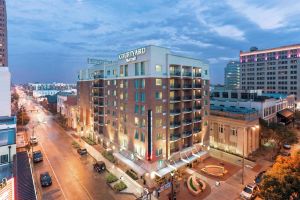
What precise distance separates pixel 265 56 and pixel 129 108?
118768 mm

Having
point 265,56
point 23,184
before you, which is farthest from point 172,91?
point 265,56

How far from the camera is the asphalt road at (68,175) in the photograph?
3212 cm

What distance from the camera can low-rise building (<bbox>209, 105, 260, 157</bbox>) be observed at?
153 ft

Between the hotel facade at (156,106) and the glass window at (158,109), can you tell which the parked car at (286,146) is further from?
the glass window at (158,109)

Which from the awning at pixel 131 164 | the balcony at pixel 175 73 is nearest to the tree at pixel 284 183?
the awning at pixel 131 164

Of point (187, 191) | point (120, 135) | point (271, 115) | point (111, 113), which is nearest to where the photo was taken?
point (187, 191)

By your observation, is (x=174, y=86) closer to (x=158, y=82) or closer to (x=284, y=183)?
(x=158, y=82)

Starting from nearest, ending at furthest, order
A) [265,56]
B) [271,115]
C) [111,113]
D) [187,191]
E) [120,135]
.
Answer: [187,191], [120,135], [111,113], [271,115], [265,56]

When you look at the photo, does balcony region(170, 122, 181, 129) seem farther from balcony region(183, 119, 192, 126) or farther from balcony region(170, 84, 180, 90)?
balcony region(170, 84, 180, 90)

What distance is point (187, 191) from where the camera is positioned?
33.2 meters

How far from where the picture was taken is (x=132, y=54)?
40.0m

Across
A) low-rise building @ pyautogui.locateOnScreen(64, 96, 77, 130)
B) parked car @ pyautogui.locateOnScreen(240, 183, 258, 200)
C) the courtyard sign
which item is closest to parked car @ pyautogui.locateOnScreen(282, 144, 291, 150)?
parked car @ pyautogui.locateOnScreen(240, 183, 258, 200)

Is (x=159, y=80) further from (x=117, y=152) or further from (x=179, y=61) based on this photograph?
(x=117, y=152)

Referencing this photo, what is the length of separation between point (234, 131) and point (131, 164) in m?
29.3
